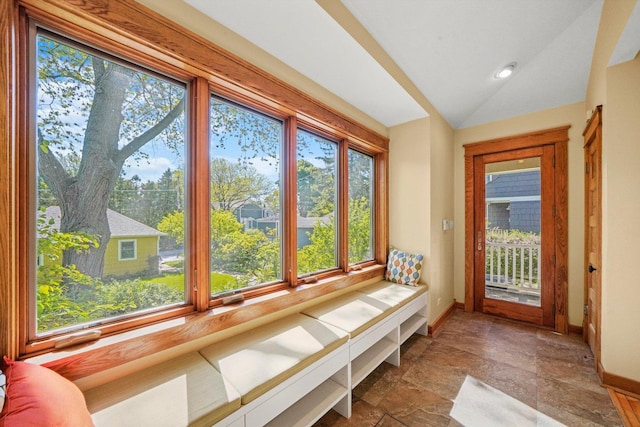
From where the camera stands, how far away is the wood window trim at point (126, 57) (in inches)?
38.3

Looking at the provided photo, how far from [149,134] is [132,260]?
2.37 ft

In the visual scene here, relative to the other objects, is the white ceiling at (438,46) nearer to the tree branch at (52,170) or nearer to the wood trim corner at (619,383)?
the tree branch at (52,170)

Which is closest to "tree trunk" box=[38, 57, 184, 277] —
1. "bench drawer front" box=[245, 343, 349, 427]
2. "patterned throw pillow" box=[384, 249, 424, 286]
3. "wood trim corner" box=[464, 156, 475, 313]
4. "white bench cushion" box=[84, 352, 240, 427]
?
"white bench cushion" box=[84, 352, 240, 427]

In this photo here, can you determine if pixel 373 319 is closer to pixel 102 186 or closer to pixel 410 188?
pixel 410 188

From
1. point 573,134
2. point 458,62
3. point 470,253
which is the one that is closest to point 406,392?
point 470,253

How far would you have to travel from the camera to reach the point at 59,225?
3.78 feet

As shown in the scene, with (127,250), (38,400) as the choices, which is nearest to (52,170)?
(127,250)

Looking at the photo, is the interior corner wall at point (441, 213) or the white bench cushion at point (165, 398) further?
the interior corner wall at point (441, 213)

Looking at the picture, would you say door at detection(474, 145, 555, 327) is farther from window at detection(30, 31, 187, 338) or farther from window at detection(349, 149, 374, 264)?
window at detection(30, 31, 187, 338)

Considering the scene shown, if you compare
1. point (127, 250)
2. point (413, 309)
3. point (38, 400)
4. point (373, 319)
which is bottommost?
point (413, 309)

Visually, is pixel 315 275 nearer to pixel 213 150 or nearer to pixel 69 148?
pixel 213 150

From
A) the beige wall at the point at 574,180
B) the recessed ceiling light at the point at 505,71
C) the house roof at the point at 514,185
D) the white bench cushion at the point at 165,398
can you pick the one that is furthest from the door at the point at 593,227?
the white bench cushion at the point at 165,398

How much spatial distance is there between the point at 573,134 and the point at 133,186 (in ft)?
14.3

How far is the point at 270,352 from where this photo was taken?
1.47m
